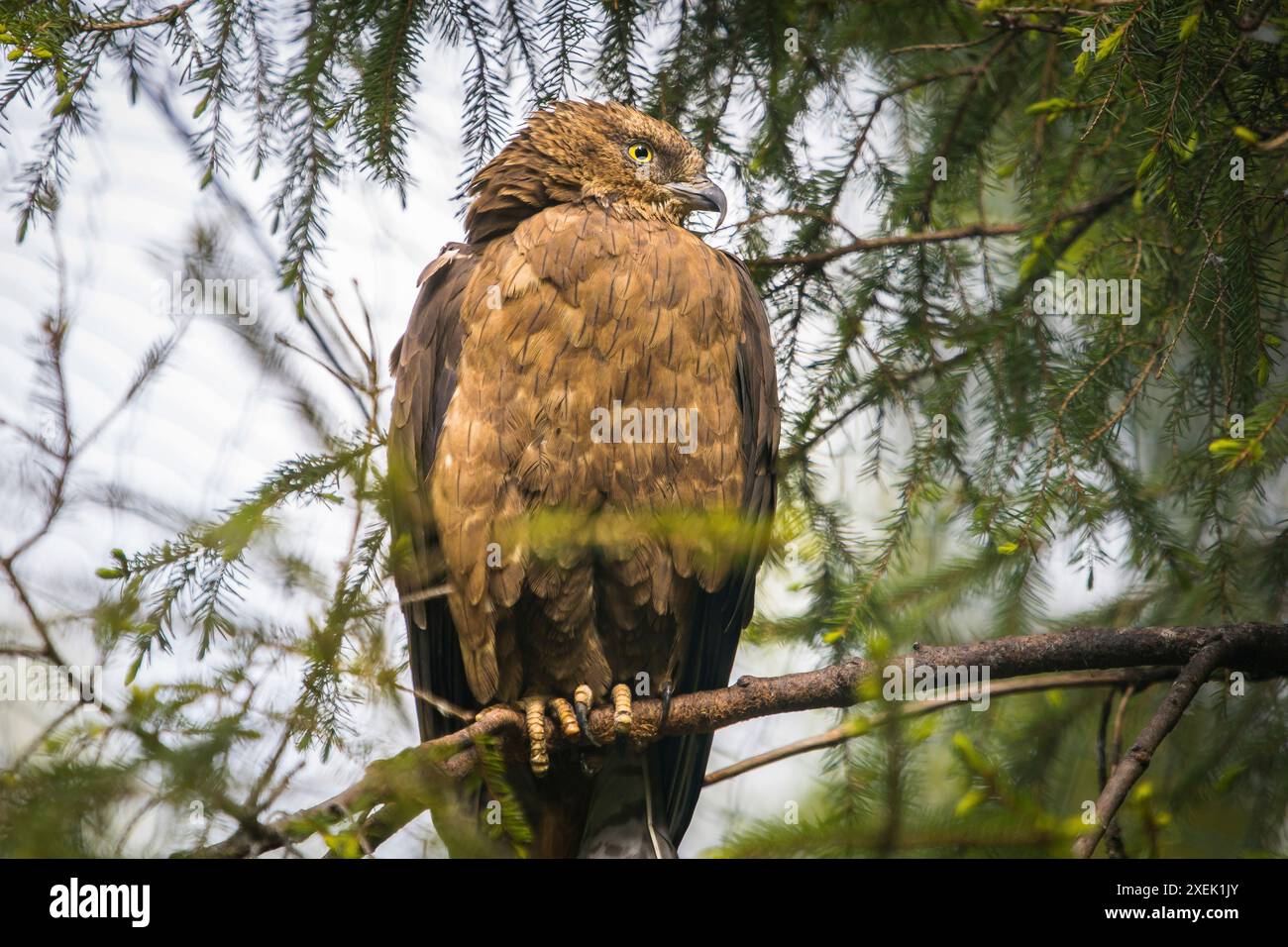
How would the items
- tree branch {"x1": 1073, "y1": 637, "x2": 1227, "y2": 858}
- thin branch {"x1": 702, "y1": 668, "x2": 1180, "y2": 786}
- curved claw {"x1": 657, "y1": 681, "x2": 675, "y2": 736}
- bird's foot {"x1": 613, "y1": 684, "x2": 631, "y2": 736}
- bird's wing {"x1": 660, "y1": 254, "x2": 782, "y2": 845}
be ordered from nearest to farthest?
tree branch {"x1": 1073, "y1": 637, "x2": 1227, "y2": 858} < thin branch {"x1": 702, "y1": 668, "x2": 1180, "y2": 786} < curved claw {"x1": 657, "y1": 681, "x2": 675, "y2": 736} < bird's foot {"x1": 613, "y1": 684, "x2": 631, "y2": 736} < bird's wing {"x1": 660, "y1": 254, "x2": 782, "y2": 845}

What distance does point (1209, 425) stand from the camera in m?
3.56

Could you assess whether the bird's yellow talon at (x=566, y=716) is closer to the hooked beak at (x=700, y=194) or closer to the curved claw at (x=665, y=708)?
the curved claw at (x=665, y=708)

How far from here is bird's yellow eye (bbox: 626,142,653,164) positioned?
13.6ft

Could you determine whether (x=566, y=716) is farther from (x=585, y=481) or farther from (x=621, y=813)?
(x=585, y=481)

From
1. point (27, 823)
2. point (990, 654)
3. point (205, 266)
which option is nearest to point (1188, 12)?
point (990, 654)

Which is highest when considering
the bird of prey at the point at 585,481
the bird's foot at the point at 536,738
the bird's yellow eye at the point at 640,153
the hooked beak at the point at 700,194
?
the bird's yellow eye at the point at 640,153

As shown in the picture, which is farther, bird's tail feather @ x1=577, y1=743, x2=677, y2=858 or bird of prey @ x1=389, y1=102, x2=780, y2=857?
bird's tail feather @ x1=577, y1=743, x2=677, y2=858

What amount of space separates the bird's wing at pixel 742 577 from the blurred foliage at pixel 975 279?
13 cm

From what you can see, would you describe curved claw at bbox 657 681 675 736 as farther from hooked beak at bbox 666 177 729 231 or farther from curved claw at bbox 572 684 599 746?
hooked beak at bbox 666 177 729 231

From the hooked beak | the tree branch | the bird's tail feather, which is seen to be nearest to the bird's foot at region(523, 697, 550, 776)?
the bird's tail feather

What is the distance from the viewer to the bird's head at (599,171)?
4.09 m

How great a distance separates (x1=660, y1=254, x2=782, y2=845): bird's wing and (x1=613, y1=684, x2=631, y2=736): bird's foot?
1.33 ft

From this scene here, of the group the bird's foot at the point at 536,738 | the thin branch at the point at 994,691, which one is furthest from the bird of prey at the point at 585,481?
the thin branch at the point at 994,691
